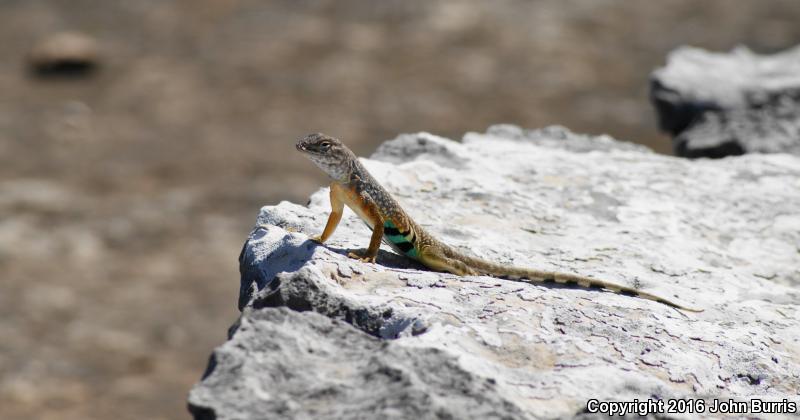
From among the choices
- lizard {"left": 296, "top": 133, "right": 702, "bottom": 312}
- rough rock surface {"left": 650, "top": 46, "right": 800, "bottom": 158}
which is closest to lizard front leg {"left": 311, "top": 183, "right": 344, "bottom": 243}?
lizard {"left": 296, "top": 133, "right": 702, "bottom": 312}

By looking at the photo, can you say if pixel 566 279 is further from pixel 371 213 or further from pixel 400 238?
pixel 371 213

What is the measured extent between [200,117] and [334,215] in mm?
8807

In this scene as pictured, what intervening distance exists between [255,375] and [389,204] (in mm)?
A: 1283

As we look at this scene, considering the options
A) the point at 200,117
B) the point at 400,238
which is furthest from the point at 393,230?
the point at 200,117

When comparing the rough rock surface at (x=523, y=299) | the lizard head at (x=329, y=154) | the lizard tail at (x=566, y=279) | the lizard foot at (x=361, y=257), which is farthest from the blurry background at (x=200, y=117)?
the lizard tail at (x=566, y=279)

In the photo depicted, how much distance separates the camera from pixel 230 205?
10172mm

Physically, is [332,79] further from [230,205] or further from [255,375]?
[255,375]

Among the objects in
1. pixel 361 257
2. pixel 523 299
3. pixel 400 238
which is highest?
pixel 400 238

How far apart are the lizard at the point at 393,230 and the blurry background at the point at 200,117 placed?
418 centimetres

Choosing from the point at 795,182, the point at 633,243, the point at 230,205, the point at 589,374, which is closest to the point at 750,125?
the point at 795,182

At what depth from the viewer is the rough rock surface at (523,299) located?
2.64 metres

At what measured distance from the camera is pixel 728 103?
663 cm

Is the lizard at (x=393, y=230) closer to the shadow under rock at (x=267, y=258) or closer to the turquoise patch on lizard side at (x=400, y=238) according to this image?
the turquoise patch on lizard side at (x=400, y=238)

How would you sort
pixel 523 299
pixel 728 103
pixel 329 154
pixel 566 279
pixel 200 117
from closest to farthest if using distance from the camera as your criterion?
pixel 523 299 → pixel 566 279 → pixel 329 154 → pixel 728 103 → pixel 200 117
